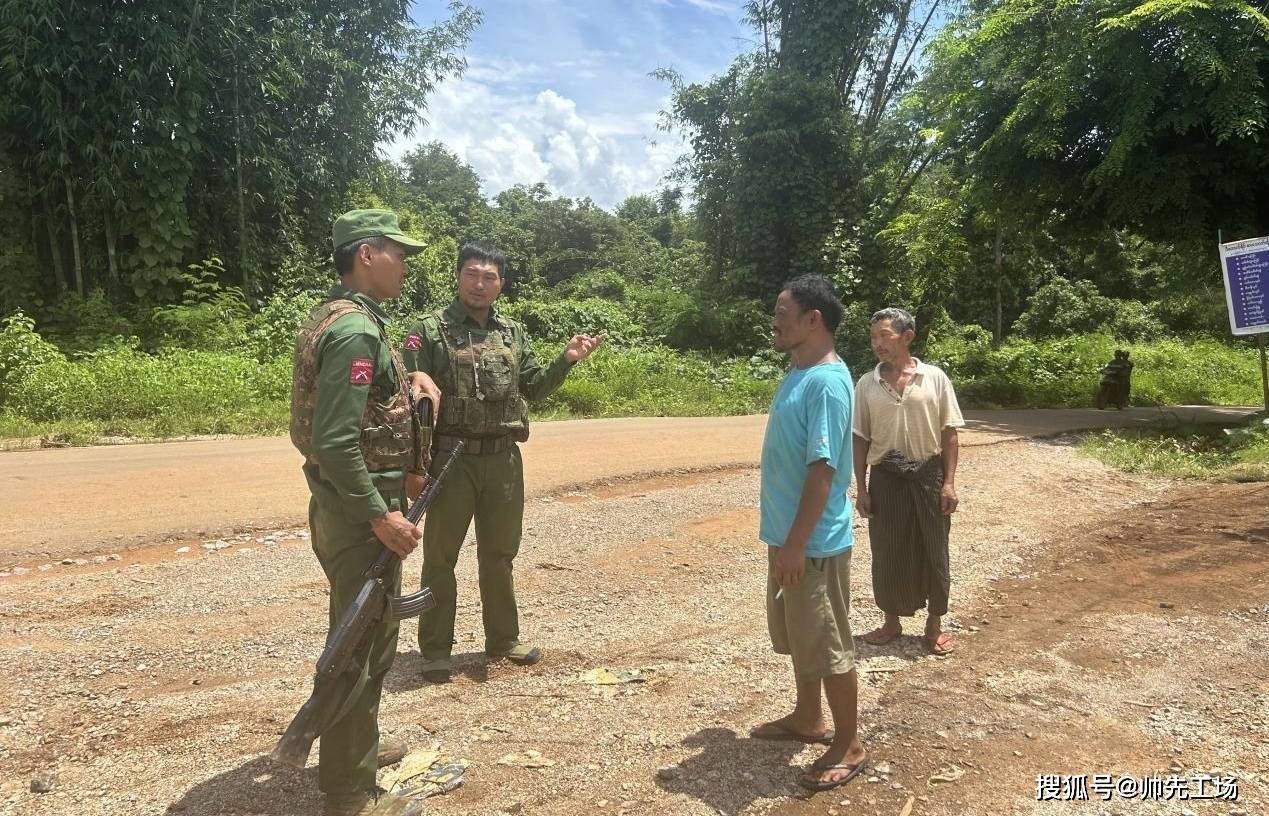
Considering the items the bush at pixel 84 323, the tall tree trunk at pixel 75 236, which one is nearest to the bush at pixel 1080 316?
the bush at pixel 84 323

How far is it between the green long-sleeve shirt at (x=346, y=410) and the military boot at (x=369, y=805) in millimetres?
894

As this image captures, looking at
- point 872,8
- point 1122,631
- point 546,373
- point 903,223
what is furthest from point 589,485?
point 872,8

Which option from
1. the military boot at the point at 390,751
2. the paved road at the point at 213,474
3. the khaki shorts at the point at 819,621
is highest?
the paved road at the point at 213,474

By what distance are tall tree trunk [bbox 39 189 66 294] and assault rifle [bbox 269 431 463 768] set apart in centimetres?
1539

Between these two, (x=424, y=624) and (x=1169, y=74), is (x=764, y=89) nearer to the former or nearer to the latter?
(x=1169, y=74)

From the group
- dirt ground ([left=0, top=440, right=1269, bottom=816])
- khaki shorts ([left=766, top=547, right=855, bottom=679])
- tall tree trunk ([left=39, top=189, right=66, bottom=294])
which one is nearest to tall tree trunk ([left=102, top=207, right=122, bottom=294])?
tall tree trunk ([left=39, top=189, right=66, bottom=294])

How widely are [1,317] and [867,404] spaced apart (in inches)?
601

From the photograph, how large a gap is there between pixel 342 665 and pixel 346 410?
78 cm

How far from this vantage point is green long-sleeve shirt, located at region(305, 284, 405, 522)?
2469mm

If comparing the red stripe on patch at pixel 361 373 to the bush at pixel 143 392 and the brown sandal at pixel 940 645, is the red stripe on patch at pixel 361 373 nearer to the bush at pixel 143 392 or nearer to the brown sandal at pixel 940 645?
the brown sandal at pixel 940 645

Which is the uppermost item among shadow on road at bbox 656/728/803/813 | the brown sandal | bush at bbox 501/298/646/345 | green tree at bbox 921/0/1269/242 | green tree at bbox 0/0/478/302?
green tree at bbox 0/0/478/302

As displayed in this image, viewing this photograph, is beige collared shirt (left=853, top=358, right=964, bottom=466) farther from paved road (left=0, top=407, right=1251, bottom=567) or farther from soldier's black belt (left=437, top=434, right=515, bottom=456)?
paved road (left=0, top=407, right=1251, bottom=567)

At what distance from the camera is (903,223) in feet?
55.1

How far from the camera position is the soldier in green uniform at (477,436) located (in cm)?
373
